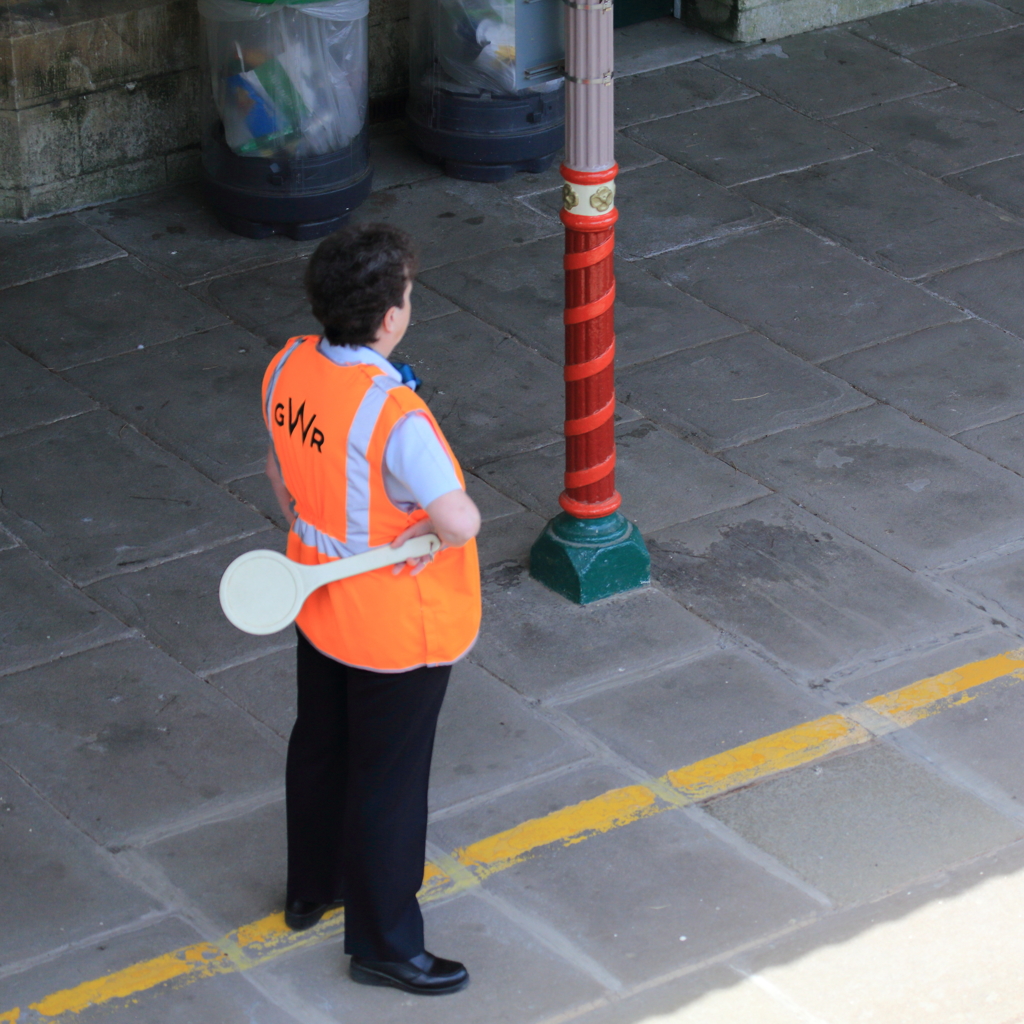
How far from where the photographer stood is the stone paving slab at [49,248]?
320 inches

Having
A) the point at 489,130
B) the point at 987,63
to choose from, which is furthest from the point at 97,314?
the point at 987,63

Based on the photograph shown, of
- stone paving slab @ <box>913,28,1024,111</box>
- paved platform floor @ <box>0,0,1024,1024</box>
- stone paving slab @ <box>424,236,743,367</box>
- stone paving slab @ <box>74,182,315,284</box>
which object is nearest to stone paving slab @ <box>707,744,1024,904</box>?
paved platform floor @ <box>0,0,1024,1024</box>

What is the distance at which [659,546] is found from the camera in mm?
6148

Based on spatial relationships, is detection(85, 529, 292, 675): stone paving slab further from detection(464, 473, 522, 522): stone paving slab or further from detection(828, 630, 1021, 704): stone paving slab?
detection(828, 630, 1021, 704): stone paving slab

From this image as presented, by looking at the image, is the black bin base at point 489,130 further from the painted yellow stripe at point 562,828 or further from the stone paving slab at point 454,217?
the painted yellow stripe at point 562,828

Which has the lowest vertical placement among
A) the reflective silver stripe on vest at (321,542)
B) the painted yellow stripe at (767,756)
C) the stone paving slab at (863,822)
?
the painted yellow stripe at (767,756)

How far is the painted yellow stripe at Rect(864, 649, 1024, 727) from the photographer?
5.28m

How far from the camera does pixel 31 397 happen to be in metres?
7.09

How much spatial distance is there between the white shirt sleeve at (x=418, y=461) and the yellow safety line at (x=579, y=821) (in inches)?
56.8

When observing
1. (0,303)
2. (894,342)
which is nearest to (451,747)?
(894,342)

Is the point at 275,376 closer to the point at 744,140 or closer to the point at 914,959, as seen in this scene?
the point at 914,959

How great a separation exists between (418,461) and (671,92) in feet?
23.0

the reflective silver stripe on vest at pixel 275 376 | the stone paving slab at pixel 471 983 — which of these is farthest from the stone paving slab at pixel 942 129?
the reflective silver stripe on vest at pixel 275 376

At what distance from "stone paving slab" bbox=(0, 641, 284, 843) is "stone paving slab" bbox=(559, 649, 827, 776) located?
1048 millimetres
